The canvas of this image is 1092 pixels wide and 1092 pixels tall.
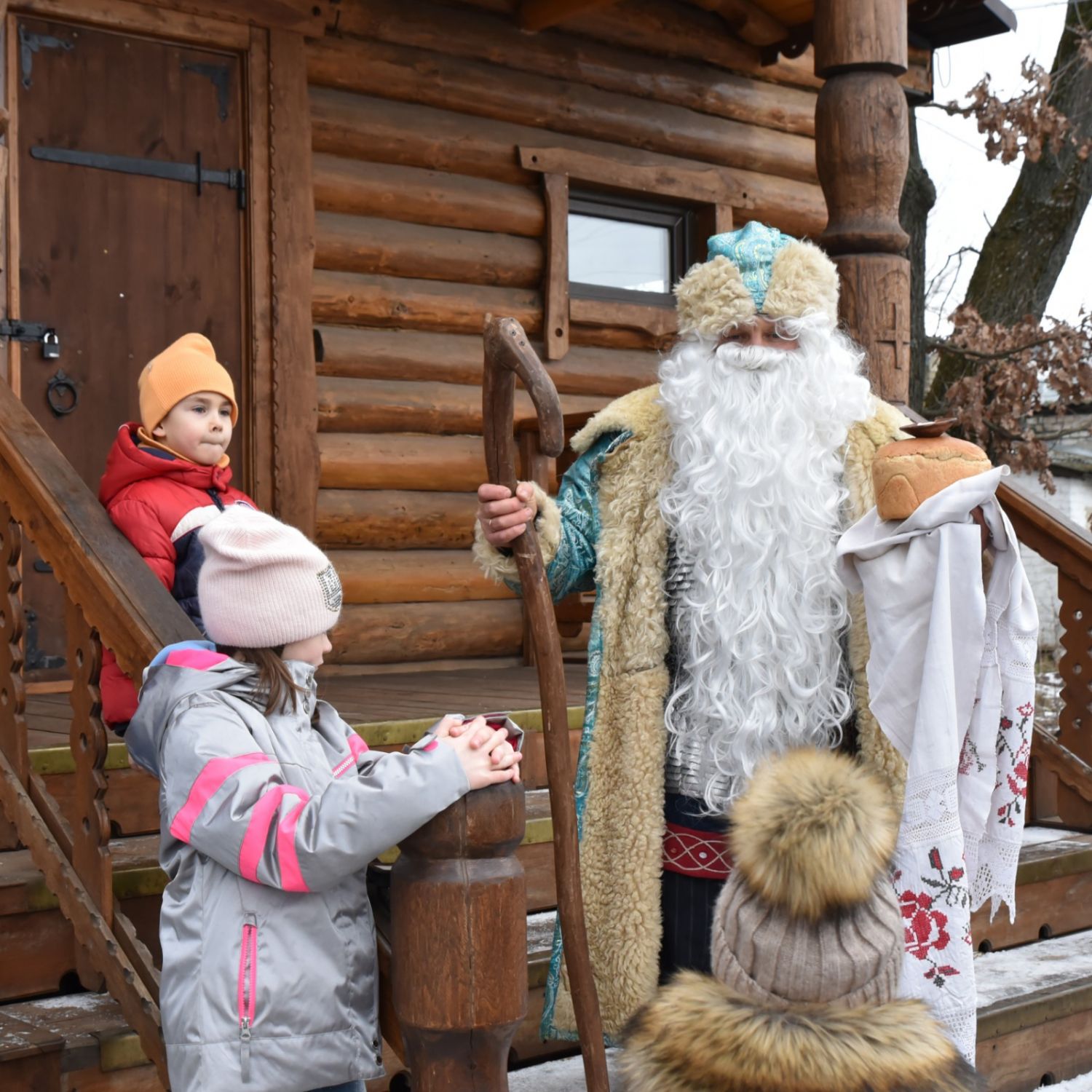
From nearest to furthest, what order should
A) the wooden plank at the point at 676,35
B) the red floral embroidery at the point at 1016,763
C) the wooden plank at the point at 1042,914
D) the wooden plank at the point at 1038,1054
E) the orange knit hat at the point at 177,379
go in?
the red floral embroidery at the point at 1016,763 < the orange knit hat at the point at 177,379 < the wooden plank at the point at 1038,1054 < the wooden plank at the point at 1042,914 < the wooden plank at the point at 676,35

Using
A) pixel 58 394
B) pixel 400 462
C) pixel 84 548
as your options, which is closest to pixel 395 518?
pixel 400 462

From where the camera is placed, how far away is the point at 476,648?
6.04m

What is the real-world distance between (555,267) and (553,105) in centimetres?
72

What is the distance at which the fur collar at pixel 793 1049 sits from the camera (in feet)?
5.37

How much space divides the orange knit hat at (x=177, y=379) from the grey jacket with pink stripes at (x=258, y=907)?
1.48 m

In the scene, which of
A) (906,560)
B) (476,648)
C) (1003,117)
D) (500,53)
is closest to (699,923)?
(906,560)

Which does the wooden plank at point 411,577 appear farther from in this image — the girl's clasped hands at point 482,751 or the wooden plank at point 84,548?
the girl's clasped hands at point 482,751

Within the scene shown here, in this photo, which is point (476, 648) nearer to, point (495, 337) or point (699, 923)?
point (699, 923)

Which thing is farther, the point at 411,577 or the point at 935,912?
the point at 411,577

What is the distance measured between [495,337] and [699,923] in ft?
4.13

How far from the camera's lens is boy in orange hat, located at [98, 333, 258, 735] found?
3.20 meters

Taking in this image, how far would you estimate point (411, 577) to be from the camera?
19.2 ft

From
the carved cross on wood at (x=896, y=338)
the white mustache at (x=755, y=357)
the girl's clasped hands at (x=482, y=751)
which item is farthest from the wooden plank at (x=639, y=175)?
the girl's clasped hands at (x=482, y=751)

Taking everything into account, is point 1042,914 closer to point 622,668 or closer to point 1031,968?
point 1031,968
